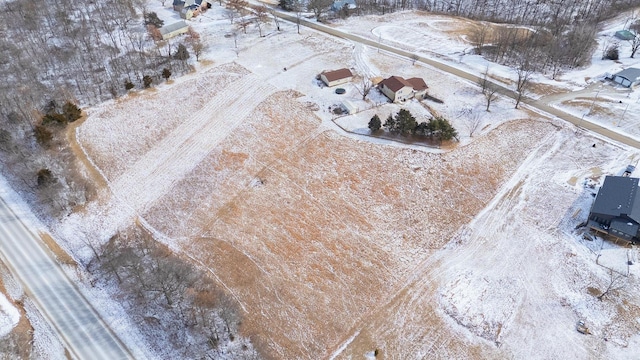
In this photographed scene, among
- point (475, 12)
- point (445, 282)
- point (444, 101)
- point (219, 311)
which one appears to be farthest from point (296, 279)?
point (475, 12)

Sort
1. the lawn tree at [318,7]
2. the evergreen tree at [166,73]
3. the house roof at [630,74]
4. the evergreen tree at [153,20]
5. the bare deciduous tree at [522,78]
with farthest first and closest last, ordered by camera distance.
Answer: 1. the lawn tree at [318,7]
2. the evergreen tree at [153,20]
3. the evergreen tree at [166,73]
4. the house roof at [630,74]
5. the bare deciduous tree at [522,78]

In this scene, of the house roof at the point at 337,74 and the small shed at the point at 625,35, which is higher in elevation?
the small shed at the point at 625,35

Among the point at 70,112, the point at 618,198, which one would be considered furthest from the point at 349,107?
the point at 70,112

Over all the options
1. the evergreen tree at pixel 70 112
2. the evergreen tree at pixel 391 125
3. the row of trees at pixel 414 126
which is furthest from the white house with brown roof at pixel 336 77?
the evergreen tree at pixel 70 112

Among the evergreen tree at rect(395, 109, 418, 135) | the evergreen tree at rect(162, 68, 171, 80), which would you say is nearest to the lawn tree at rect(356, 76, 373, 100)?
the evergreen tree at rect(395, 109, 418, 135)

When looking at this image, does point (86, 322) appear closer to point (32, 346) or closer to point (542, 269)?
point (32, 346)

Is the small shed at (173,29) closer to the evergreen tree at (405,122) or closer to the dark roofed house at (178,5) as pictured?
the dark roofed house at (178,5)

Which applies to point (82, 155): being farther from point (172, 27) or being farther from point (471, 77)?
point (471, 77)
